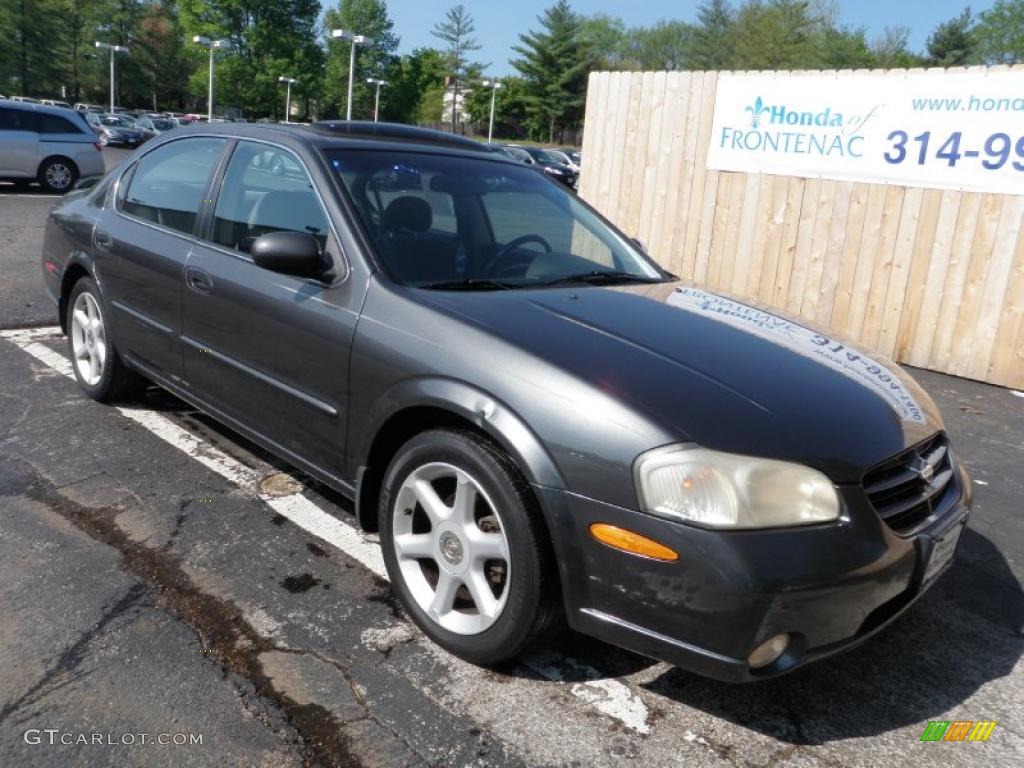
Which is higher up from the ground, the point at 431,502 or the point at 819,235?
the point at 819,235

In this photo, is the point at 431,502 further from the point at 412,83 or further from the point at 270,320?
the point at 412,83

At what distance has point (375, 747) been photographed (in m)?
2.29

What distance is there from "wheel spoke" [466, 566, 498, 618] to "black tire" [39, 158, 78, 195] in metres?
17.9

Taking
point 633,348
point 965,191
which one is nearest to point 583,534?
point 633,348

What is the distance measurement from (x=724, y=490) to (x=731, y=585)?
234mm

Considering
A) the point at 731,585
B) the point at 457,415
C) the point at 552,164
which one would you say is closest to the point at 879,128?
the point at 457,415

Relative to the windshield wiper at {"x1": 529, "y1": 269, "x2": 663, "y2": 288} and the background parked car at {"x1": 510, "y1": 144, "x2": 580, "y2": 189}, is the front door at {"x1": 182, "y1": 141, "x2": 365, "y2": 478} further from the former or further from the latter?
the background parked car at {"x1": 510, "y1": 144, "x2": 580, "y2": 189}

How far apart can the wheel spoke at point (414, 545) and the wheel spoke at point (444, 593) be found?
94 millimetres

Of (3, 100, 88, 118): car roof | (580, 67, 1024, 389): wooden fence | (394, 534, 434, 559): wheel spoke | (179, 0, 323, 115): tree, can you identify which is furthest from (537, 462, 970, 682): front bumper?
(179, 0, 323, 115): tree

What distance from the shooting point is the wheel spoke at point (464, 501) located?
Answer: 2.58m

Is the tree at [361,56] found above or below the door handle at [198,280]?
above

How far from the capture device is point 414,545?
2826 mm

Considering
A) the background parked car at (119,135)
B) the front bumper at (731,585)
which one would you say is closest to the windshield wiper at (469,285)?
the front bumper at (731,585)

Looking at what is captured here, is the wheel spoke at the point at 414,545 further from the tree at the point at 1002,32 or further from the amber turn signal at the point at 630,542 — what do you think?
the tree at the point at 1002,32
